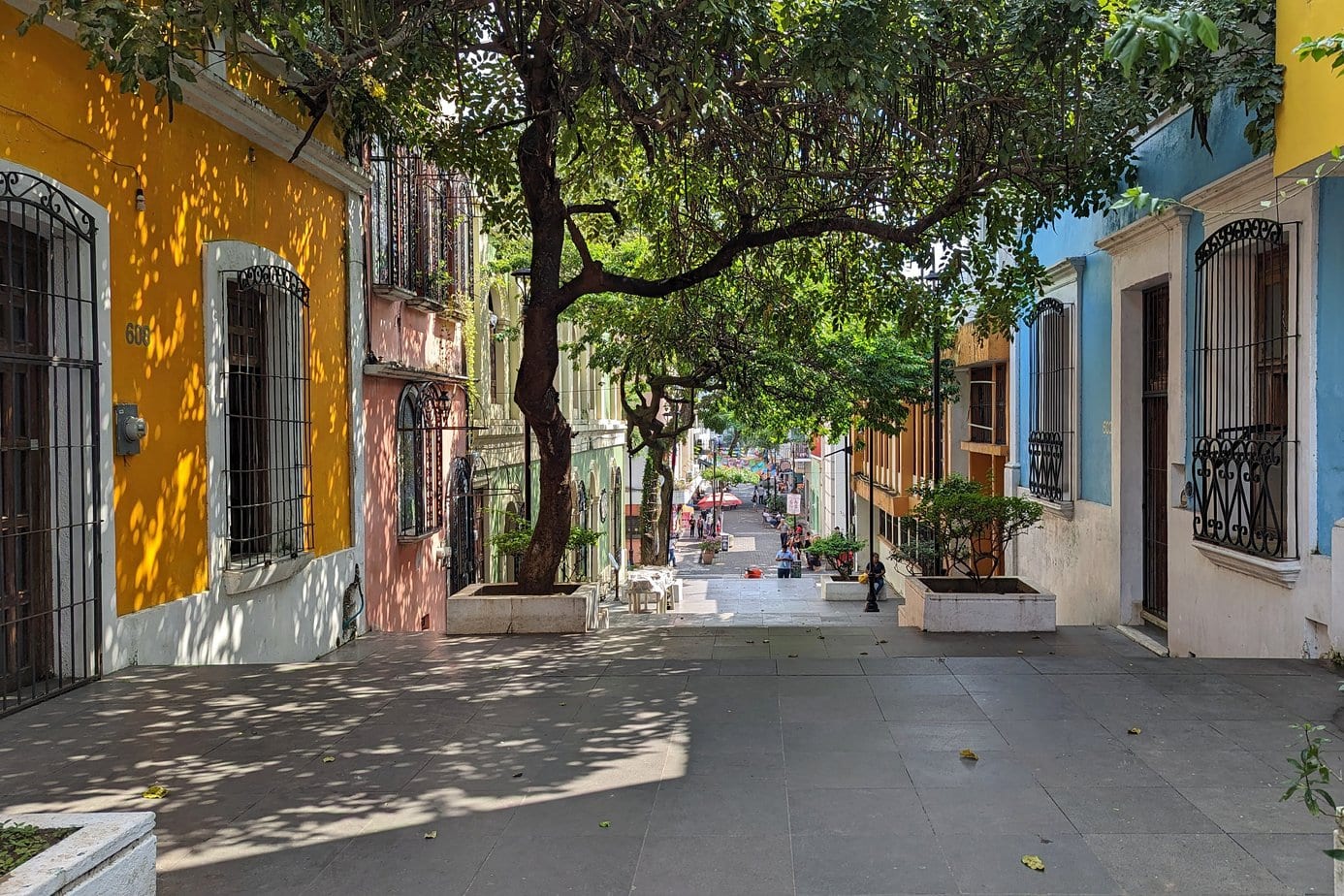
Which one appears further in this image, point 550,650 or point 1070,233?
point 1070,233

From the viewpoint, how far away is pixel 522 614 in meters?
10.2

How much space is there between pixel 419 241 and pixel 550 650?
692 centimetres

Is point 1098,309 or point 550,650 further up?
point 1098,309

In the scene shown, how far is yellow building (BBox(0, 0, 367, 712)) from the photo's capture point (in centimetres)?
668

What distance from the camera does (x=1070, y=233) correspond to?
1322 centimetres

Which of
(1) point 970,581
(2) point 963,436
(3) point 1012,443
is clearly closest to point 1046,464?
(3) point 1012,443

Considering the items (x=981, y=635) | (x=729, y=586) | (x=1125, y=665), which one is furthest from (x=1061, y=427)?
(x=729, y=586)

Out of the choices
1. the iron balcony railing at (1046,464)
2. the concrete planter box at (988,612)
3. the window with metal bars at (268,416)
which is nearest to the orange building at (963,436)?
the iron balcony railing at (1046,464)

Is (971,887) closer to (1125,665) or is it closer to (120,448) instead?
(1125,665)

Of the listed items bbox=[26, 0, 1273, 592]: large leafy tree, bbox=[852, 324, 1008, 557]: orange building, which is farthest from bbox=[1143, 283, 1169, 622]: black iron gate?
bbox=[852, 324, 1008, 557]: orange building

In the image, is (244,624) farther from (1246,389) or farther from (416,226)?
(1246,389)

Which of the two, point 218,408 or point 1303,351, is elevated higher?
point 1303,351

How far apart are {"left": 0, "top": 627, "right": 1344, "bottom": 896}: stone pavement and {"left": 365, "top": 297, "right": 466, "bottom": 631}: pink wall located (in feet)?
14.4

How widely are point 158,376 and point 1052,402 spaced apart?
1040 cm
